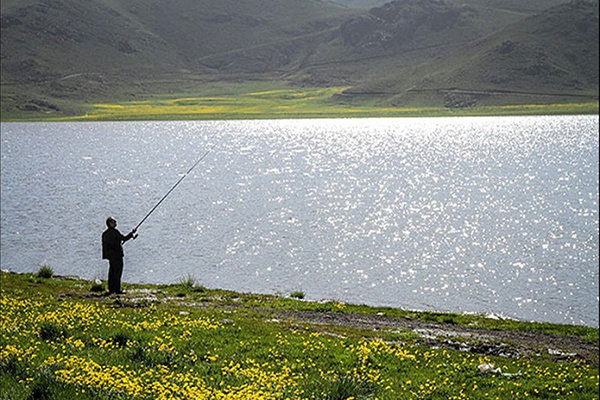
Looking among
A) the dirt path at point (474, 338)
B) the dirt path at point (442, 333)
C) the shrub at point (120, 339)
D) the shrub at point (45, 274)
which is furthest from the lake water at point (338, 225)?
the shrub at point (120, 339)

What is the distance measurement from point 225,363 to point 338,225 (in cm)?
5005

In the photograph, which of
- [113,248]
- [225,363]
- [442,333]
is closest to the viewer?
[225,363]

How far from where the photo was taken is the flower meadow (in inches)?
476

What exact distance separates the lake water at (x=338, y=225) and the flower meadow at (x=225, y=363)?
20.4m

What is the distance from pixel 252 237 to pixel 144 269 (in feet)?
46.0

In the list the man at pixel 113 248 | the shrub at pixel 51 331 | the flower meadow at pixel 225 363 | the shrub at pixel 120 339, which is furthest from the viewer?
the man at pixel 113 248

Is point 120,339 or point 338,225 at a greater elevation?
point 338,225

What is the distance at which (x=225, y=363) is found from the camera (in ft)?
48.3

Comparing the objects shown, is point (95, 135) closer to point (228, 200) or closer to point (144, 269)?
point (228, 200)

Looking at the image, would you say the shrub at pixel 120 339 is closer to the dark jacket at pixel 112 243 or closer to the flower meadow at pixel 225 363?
the flower meadow at pixel 225 363

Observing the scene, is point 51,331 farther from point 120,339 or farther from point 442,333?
point 442,333

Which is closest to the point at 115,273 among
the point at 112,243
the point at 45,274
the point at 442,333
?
the point at 112,243

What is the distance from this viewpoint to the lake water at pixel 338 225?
42.9m

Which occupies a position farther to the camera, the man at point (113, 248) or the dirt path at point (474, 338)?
the man at point (113, 248)
